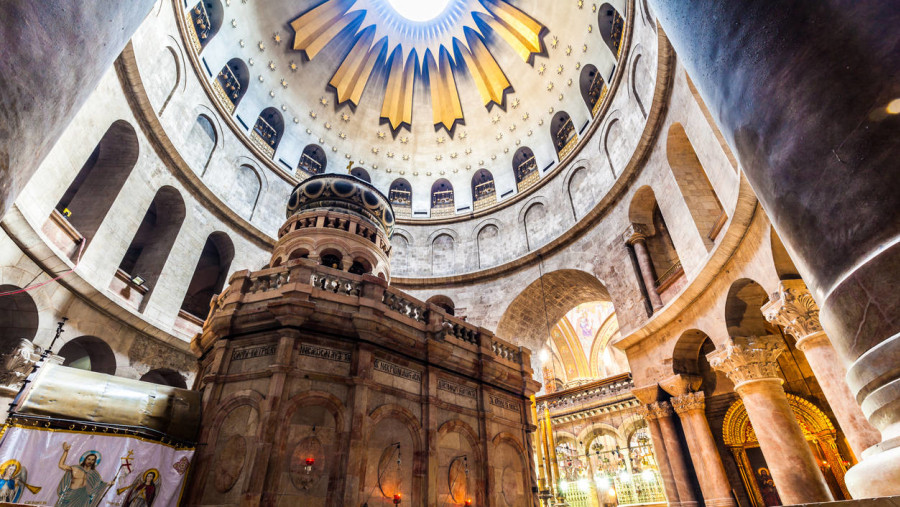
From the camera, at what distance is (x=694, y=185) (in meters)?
13.0

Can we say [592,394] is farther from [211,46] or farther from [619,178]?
[211,46]

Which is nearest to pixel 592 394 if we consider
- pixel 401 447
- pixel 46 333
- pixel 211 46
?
pixel 401 447

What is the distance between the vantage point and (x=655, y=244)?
15.6 metres

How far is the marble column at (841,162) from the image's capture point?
132 centimetres

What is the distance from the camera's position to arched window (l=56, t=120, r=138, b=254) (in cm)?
1288

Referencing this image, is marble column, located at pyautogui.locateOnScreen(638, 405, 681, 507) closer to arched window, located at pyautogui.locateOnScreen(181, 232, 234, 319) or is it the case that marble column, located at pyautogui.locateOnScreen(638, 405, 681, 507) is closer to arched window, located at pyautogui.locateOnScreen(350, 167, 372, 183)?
arched window, located at pyautogui.locateOnScreen(181, 232, 234, 319)

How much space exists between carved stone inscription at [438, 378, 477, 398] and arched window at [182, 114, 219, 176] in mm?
13617

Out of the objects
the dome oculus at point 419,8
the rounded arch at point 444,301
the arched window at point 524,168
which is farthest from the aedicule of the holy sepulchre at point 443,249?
the dome oculus at point 419,8

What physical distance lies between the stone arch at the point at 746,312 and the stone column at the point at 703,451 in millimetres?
2685

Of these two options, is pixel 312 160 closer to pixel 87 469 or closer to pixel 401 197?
pixel 401 197

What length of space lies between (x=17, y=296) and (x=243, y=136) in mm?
11641

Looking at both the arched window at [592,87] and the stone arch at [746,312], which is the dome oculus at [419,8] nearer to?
the arched window at [592,87]

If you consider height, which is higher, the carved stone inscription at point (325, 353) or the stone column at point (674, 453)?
the carved stone inscription at point (325, 353)

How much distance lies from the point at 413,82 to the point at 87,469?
84.8 ft
